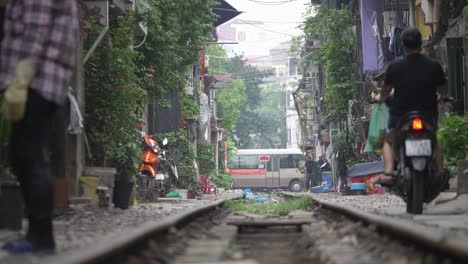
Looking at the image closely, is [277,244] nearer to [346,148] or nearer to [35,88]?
[35,88]

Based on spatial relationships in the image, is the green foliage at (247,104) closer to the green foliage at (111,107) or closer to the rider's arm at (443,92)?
the green foliage at (111,107)

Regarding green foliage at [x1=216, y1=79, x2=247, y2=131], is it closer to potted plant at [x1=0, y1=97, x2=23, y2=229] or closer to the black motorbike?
the black motorbike

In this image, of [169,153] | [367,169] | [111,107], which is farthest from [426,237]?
[169,153]

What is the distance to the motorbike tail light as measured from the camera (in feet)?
27.4

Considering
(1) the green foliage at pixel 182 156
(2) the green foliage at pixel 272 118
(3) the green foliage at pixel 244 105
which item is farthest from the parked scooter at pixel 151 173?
(2) the green foliage at pixel 272 118

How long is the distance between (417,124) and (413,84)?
53cm

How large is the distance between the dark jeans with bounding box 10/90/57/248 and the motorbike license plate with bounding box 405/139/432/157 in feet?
12.4

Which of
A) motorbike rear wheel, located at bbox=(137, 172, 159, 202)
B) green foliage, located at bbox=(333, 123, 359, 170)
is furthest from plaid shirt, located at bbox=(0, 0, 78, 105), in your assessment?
green foliage, located at bbox=(333, 123, 359, 170)

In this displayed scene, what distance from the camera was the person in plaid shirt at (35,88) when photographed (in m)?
5.39

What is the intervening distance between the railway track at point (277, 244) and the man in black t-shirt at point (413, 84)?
1.00m

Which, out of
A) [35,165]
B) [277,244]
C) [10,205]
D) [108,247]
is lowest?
[277,244]

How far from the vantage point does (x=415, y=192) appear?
8.52 meters

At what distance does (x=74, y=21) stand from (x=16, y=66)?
46 centimetres

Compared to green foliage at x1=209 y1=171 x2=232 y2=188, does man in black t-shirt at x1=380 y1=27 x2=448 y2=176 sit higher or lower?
higher
